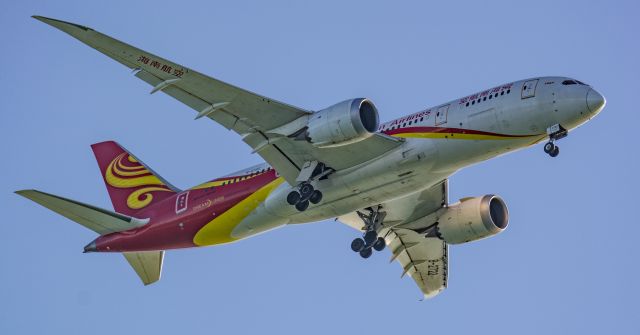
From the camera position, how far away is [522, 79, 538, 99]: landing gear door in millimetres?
37250

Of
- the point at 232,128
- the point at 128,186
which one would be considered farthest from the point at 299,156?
the point at 128,186

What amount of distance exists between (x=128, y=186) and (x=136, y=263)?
416 cm

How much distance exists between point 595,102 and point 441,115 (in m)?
5.58

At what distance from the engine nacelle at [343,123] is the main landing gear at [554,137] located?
6109 mm

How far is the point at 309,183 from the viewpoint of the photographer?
132 feet

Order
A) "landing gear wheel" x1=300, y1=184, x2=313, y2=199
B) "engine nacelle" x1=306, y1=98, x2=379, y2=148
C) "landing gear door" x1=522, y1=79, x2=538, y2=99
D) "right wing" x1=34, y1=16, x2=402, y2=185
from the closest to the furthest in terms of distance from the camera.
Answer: "right wing" x1=34, y1=16, x2=402, y2=185, "engine nacelle" x1=306, y1=98, x2=379, y2=148, "landing gear door" x1=522, y1=79, x2=538, y2=99, "landing gear wheel" x1=300, y1=184, x2=313, y2=199

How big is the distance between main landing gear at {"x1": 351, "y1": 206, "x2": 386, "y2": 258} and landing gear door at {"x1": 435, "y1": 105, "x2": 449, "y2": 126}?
802cm

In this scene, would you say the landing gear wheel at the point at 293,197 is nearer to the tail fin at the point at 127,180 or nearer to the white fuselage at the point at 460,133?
the white fuselage at the point at 460,133

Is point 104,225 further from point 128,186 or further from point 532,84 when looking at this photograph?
point 532,84

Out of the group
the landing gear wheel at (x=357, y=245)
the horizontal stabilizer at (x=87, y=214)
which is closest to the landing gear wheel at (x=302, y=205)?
the landing gear wheel at (x=357, y=245)

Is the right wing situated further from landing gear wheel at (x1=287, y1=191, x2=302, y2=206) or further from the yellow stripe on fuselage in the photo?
the yellow stripe on fuselage

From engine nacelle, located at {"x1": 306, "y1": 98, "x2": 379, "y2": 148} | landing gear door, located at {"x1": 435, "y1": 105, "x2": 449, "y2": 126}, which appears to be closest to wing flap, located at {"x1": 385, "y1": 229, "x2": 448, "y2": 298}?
landing gear door, located at {"x1": 435, "y1": 105, "x2": 449, "y2": 126}

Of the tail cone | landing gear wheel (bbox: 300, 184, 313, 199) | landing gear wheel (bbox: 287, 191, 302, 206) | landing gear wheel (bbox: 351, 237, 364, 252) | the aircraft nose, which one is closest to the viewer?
the aircraft nose

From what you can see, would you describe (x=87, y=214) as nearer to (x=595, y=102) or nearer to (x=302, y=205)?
(x=302, y=205)
